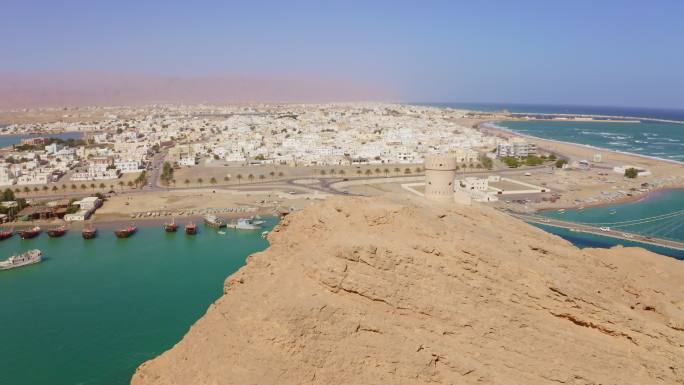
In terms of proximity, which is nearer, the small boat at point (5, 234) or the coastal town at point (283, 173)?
the small boat at point (5, 234)

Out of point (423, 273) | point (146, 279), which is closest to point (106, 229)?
point (146, 279)

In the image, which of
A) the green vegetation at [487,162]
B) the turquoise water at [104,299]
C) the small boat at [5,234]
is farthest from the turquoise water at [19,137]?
the green vegetation at [487,162]

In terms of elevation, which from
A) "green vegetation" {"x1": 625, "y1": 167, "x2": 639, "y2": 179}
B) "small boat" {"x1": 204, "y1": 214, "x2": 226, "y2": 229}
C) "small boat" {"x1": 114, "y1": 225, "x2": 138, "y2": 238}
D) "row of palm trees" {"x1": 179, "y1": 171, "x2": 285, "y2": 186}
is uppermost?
"green vegetation" {"x1": 625, "y1": 167, "x2": 639, "y2": 179}

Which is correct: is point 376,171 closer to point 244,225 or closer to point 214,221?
point 244,225

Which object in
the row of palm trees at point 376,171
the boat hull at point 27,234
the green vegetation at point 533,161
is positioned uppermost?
the green vegetation at point 533,161

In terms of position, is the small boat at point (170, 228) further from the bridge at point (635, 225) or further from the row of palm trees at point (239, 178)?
the bridge at point (635, 225)

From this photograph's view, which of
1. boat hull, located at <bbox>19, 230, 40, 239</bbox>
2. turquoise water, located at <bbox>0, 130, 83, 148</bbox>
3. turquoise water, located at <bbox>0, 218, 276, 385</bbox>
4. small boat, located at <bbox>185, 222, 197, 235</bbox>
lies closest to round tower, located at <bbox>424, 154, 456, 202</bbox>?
turquoise water, located at <bbox>0, 218, 276, 385</bbox>

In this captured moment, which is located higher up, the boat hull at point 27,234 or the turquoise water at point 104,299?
the boat hull at point 27,234

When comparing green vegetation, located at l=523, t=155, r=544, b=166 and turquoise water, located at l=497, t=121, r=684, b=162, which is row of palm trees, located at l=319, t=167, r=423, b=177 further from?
turquoise water, located at l=497, t=121, r=684, b=162
